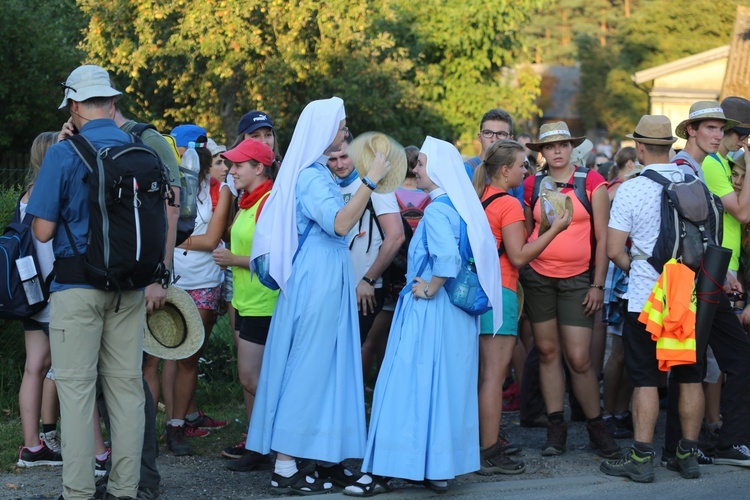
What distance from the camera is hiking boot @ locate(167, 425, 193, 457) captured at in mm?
6426

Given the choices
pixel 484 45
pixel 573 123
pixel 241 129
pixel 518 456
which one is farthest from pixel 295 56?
pixel 573 123

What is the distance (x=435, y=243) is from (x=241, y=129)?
7.08ft

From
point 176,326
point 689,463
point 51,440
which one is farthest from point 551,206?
point 51,440

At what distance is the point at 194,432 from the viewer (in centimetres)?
688

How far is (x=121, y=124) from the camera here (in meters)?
5.58

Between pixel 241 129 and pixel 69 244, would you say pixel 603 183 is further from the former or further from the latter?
pixel 69 244

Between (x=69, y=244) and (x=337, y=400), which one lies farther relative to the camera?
(x=337, y=400)

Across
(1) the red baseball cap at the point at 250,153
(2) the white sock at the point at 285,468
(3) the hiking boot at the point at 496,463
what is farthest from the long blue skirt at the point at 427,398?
(1) the red baseball cap at the point at 250,153

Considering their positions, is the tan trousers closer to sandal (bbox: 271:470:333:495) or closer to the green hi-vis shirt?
sandal (bbox: 271:470:333:495)

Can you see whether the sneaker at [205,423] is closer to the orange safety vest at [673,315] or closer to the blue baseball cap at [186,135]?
the blue baseball cap at [186,135]

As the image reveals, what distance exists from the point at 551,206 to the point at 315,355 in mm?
1848

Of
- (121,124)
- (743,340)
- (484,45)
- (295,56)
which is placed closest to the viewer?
(121,124)

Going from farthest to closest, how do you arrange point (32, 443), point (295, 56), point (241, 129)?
point (295, 56), point (241, 129), point (32, 443)

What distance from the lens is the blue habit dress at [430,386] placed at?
18.3 feet
